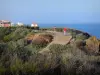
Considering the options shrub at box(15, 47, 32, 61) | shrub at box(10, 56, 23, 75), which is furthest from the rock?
shrub at box(10, 56, 23, 75)

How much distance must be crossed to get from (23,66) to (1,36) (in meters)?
26.8

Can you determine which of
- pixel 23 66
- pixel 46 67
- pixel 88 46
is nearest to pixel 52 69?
pixel 46 67

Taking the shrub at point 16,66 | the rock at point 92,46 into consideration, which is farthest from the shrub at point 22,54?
the rock at point 92,46

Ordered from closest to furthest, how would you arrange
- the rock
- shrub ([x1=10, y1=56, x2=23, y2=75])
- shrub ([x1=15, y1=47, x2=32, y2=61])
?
shrub ([x1=10, y1=56, x2=23, y2=75]) < shrub ([x1=15, y1=47, x2=32, y2=61]) < the rock

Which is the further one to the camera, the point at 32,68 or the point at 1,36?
the point at 1,36

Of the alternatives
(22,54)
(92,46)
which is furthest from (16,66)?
(92,46)

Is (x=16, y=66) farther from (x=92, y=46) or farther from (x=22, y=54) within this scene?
(x=92, y=46)

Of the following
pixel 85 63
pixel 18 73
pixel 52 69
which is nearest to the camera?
pixel 18 73

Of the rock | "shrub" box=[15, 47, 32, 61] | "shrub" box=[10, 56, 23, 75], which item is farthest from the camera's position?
the rock

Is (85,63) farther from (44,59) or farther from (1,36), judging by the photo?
(1,36)

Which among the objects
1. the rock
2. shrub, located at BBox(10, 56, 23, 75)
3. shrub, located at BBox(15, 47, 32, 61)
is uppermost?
shrub, located at BBox(15, 47, 32, 61)

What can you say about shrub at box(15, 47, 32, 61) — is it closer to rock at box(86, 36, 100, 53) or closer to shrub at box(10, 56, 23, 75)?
shrub at box(10, 56, 23, 75)

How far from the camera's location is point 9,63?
12.4 m

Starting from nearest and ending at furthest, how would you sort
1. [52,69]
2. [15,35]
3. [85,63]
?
[52,69]
[85,63]
[15,35]
